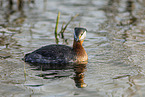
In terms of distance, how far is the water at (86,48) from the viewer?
25.2ft

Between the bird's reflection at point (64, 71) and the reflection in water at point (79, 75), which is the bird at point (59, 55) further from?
the reflection in water at point (79, 75)

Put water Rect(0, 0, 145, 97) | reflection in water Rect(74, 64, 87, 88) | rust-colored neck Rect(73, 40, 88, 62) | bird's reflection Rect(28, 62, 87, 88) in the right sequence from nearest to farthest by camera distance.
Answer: water Rect(0, 0, 145, 97) → reflection in water Rect(74, 64, 87, 88) → bird's reflection Rect(28, 62, 87, 88) → rust-colored neck Rect(73, 40, 88, 62)

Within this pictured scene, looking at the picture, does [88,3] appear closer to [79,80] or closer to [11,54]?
[11,54]

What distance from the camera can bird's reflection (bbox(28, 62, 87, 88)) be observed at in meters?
8.53

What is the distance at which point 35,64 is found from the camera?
33.0 ft

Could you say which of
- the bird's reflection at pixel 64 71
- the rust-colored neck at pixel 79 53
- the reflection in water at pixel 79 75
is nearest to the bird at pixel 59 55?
the rust-colored neck at pixel 79 53

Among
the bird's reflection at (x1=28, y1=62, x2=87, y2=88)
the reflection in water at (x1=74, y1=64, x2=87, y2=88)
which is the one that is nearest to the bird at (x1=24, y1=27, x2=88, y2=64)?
the bird's reflection at (x1=28, y1=62, x2=87, y2=88)

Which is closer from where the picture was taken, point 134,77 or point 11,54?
point 134,77

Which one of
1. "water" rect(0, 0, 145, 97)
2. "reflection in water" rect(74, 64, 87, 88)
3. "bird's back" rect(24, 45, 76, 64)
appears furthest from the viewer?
"bird's back" rect(24, 45, 76, 64)

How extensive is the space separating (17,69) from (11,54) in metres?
1.80

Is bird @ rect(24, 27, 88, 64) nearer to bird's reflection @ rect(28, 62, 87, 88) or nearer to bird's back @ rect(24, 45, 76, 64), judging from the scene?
bird's back @ rect(24, 45, 76, 64)

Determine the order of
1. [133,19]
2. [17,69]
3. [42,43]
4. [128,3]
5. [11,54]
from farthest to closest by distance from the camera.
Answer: [128,3] → [133,19] → [42,43] → [11,54] → [17,69]

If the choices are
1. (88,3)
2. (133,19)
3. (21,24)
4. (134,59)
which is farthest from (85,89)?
(88,3)

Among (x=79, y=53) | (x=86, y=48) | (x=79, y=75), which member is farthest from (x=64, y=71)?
(x=86, y=48)
